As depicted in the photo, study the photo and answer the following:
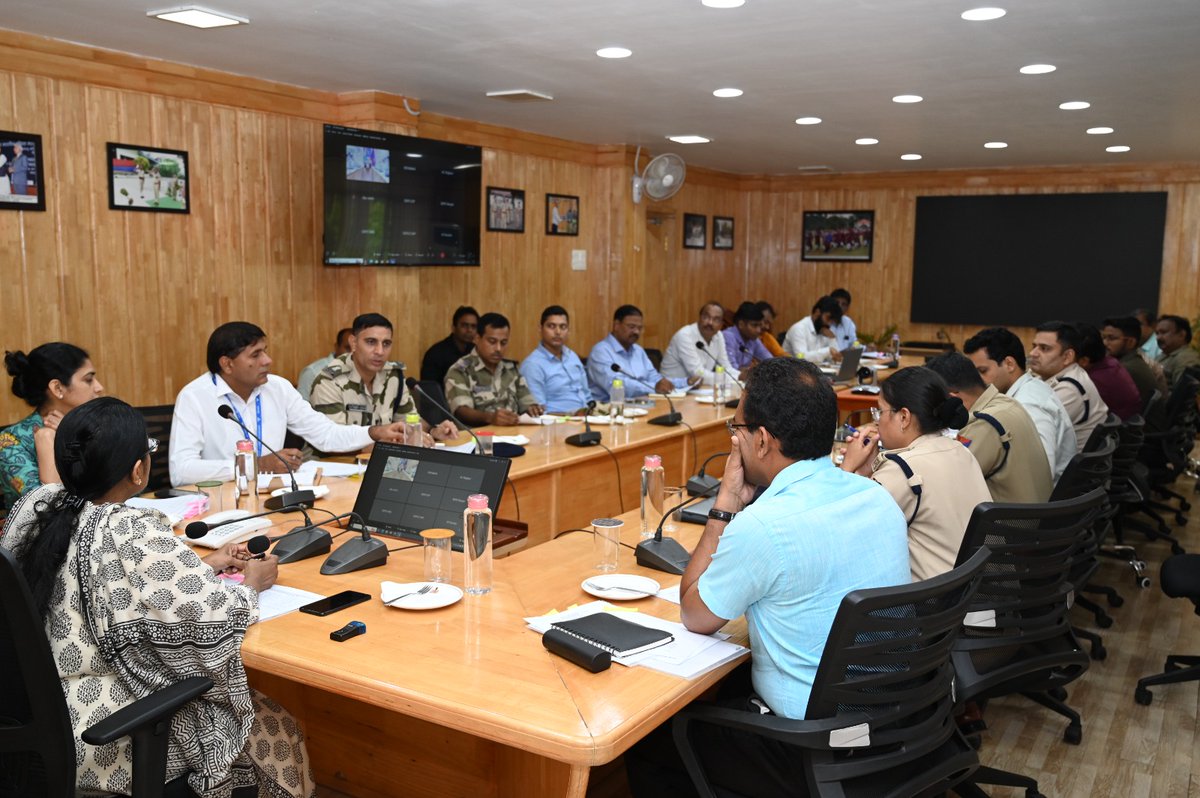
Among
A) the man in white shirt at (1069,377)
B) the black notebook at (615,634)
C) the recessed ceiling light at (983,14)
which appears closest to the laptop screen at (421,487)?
the black notebook at (615,634)

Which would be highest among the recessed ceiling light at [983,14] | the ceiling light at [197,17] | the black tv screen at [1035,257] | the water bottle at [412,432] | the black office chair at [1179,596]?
the recessed ceiling light at [983,14]

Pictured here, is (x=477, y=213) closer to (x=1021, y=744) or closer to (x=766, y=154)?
(x=766, y=154)

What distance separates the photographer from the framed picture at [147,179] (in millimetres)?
5109

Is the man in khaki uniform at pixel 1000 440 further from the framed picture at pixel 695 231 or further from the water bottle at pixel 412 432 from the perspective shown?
the framed picture at pixel 695 231

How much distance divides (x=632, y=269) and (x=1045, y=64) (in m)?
4.52

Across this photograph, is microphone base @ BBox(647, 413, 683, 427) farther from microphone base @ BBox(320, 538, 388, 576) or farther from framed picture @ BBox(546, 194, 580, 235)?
framed picture @ BBox(546, 194, 580, 235)

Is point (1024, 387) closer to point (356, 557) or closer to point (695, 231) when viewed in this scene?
point (356, 557)

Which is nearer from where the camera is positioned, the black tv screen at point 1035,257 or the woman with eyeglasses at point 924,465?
the woman with eyeglasses at point 924,465

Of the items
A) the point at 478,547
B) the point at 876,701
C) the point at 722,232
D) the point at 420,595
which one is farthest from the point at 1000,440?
the point at 722,232

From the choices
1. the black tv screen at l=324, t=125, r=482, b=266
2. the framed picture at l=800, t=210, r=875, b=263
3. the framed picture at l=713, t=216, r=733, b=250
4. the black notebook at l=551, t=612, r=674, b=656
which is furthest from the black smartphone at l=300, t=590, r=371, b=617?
the framed picture at l=800, t=210, r=875, b=263

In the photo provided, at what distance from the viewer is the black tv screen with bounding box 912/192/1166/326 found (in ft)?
32.9

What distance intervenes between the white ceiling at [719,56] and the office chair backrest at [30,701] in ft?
10.2

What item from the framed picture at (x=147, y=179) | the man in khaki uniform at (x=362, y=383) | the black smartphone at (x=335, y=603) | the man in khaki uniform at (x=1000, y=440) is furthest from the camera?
the framed picture at (x=147, y=179)

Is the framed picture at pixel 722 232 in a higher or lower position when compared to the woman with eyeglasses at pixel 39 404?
higher
